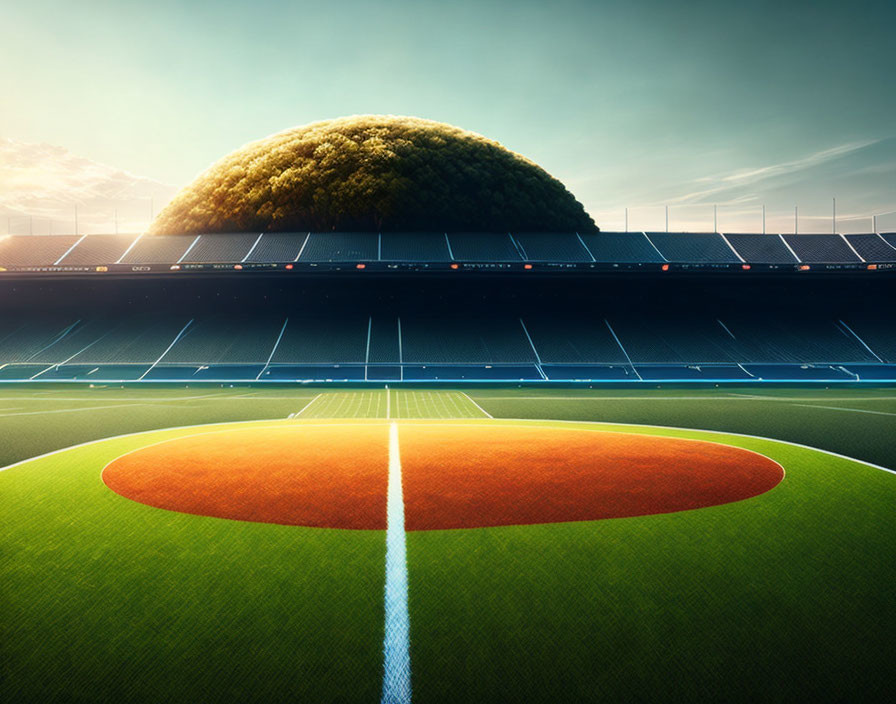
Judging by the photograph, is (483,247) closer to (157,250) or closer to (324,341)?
(324,341)

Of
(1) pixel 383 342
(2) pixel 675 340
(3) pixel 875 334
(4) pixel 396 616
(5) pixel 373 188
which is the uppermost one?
(5) pixel 373 188

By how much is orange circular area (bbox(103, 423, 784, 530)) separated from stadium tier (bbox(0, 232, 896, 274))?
20.1 m

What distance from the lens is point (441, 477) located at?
20.9 ft

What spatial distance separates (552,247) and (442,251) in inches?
262

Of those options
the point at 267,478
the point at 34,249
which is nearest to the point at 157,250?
the point at 34,249

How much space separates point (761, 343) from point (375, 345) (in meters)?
20.9

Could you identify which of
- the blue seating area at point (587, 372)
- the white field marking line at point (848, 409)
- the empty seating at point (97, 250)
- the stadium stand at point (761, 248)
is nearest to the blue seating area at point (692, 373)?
the blue seating area at point (587, 372)

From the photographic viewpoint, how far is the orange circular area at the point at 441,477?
205 inches

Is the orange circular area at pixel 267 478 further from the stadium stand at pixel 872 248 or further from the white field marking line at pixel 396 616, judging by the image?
the stadium stand at pixel 872 248

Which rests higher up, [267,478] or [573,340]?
[573,340]

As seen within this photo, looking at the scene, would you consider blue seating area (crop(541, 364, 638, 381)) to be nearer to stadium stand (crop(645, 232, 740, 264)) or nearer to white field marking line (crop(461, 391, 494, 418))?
white field marking line (crop(461, 391, 494, 418))

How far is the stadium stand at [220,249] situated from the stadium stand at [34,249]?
24.2 feet

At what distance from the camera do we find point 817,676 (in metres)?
2.70

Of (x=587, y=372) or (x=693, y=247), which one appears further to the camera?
(x=693, y=247)
